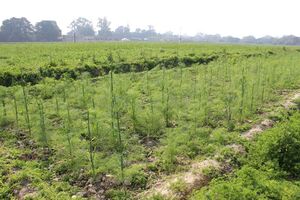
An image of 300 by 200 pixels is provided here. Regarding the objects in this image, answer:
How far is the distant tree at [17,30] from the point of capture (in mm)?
86219

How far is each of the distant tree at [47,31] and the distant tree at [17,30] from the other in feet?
7.77

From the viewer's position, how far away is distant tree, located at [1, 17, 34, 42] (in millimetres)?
86219

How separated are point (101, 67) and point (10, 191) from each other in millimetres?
13492

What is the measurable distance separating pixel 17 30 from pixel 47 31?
10328 mm

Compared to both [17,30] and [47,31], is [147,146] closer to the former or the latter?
[17,30]

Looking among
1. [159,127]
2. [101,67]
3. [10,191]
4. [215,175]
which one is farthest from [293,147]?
[101,67]

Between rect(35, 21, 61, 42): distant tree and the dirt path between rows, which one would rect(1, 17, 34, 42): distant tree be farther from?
the dirt path between rows

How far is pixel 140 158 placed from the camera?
7980 millimetres

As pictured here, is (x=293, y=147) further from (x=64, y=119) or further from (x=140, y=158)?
(x=64, y=119)

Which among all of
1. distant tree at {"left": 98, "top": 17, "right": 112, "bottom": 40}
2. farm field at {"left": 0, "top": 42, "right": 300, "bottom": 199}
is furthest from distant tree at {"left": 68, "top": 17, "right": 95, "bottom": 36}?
farm field at {"left": 0, "top": 42, "right": 300, "bottom": 199}

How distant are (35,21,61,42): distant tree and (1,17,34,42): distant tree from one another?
2.37 metres

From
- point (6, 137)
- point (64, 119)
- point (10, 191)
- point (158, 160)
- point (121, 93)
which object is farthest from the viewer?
point (121, 93)

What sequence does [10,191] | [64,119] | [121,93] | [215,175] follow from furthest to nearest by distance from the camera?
1. [121,93]
2. [64,119]
3. [215,175]
4. [10,191]

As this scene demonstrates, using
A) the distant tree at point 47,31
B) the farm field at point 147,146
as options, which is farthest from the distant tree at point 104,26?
the farm field at point 147,146
